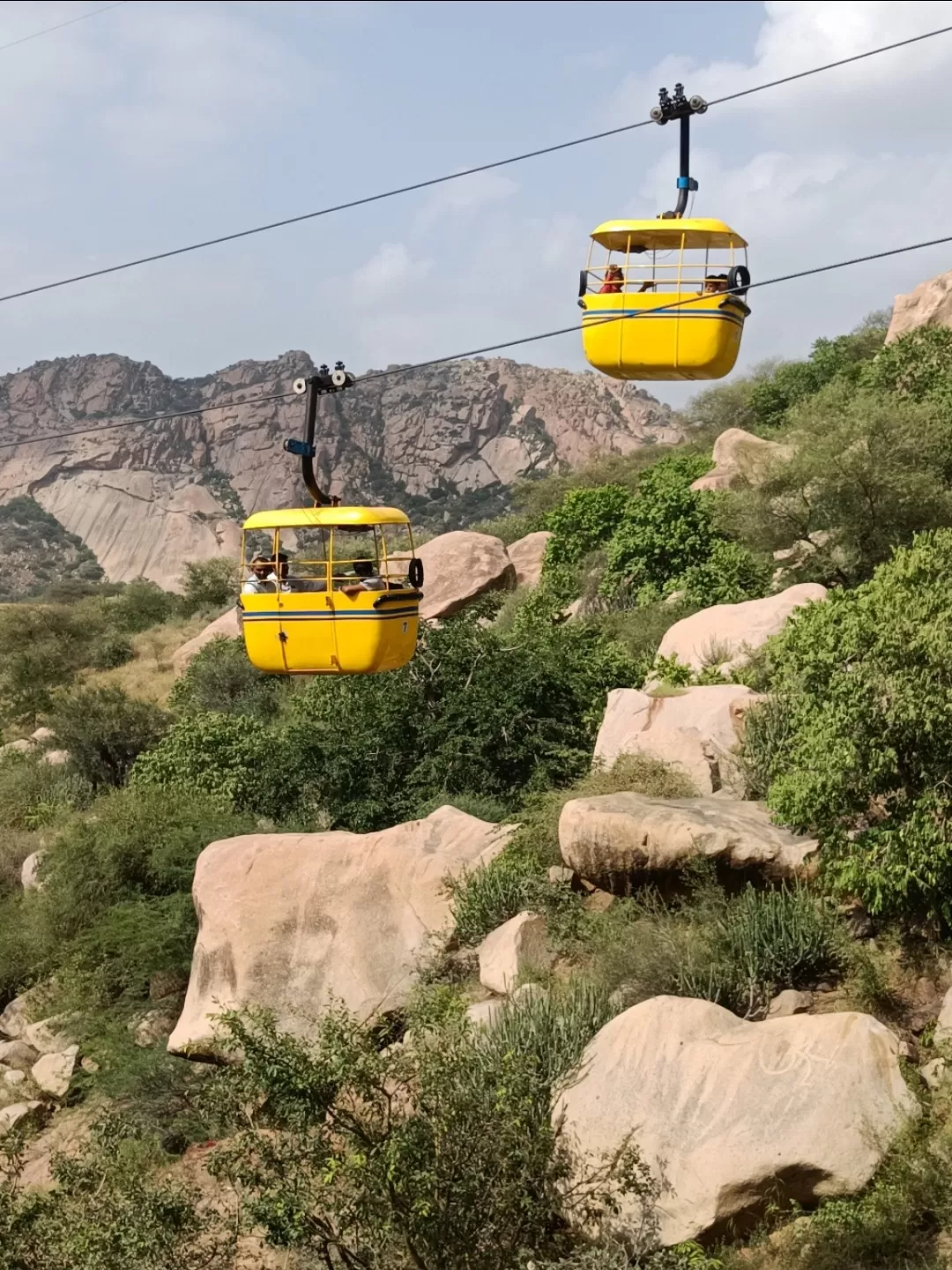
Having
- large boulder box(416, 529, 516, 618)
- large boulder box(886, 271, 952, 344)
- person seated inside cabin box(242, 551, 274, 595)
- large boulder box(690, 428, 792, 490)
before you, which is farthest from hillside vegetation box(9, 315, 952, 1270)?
large boulder box(886, 271, 952, 344)

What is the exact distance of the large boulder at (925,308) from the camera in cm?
4003

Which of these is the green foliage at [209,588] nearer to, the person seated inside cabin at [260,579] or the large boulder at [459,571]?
the large boulder at [459,571]

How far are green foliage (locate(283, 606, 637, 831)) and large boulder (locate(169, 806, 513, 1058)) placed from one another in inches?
145

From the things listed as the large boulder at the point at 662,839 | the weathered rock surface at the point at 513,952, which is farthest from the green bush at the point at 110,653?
the large boulder at the point at 662,839

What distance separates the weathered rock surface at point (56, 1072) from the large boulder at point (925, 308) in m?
31.3

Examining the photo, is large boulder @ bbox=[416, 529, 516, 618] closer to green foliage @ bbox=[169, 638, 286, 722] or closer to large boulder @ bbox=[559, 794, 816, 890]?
green foliage @ bbox=[169, 638, 286, 722]

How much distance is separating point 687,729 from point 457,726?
18.1 feet

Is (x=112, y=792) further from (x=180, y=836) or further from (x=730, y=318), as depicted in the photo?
(x=730, y=318)

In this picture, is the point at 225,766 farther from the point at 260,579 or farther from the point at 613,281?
the point at 613,281

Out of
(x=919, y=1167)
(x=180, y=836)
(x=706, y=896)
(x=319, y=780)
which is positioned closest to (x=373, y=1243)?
(x=919, y=1167)

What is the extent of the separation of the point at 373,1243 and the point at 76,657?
118ft

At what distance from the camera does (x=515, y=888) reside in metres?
14.7

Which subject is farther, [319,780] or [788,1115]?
[319,780]

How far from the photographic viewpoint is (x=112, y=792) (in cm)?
2344
